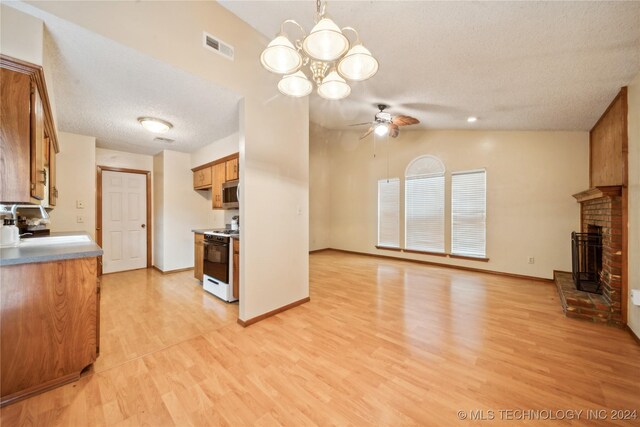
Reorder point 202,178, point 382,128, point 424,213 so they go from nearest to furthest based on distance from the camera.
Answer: point 382,128 < point 202,178 < point 424,213

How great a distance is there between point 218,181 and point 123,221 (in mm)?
2410

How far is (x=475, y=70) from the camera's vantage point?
2.61m

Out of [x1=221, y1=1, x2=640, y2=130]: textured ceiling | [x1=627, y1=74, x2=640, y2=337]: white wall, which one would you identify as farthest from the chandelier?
[x1=627, y1=74, x2=640, y2=337]: white wall

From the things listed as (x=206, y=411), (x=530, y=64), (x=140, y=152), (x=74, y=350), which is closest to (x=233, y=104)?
(x=74, y=350)

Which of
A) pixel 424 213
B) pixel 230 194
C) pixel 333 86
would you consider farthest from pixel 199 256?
pixel 424 213

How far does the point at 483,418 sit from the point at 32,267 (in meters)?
3.09

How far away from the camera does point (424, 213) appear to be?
568cm

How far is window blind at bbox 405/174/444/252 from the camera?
5.45 meters

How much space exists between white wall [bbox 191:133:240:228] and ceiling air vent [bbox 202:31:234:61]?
1.44m

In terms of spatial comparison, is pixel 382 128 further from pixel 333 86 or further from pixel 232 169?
pixel 232 169

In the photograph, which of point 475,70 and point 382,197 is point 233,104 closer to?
point 475,70

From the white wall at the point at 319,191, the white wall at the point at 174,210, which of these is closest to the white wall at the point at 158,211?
the white wall at the point at 174,210

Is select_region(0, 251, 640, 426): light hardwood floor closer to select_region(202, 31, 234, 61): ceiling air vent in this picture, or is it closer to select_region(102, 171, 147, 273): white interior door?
select_region(102, 171, 147, 273): white interior door

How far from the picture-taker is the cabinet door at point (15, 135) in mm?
1574
